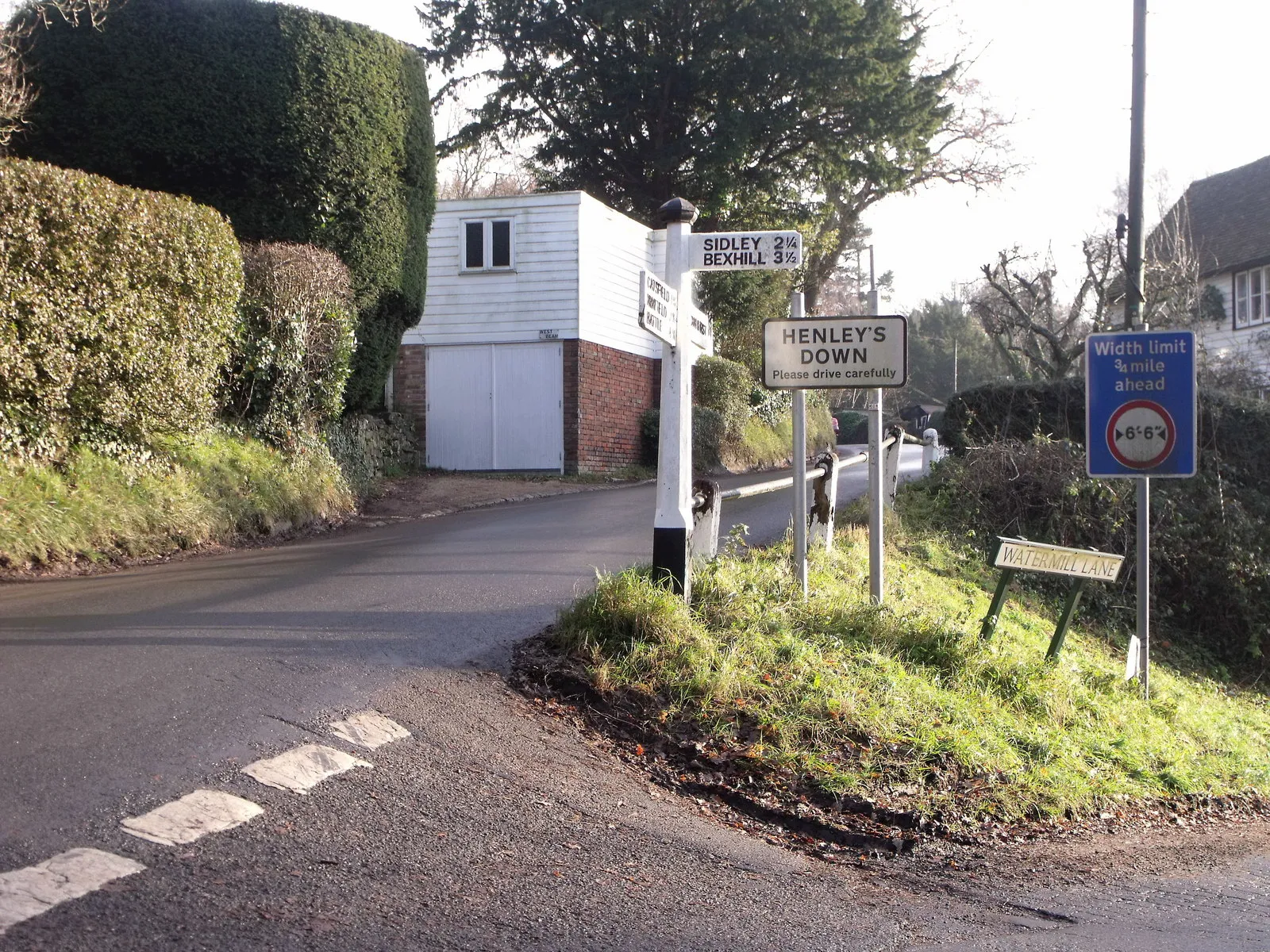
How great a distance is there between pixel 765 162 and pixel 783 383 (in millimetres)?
24830

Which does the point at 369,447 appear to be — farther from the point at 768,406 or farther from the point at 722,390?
the point at 768,406

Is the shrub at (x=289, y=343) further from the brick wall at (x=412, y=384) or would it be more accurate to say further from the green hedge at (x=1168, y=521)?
the green hedge at (x=1168, y=521)

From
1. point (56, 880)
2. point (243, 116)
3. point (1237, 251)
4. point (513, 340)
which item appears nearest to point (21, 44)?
point (243, 116)

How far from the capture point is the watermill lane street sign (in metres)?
6.90

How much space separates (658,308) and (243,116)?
10027mm

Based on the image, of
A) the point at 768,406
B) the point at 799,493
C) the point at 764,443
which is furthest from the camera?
the point at 768,406

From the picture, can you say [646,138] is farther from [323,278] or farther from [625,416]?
[323,278]

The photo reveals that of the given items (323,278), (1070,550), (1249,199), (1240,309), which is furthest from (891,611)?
(1249,199)

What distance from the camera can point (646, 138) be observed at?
3195 centimetres

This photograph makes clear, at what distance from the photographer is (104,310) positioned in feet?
34.7

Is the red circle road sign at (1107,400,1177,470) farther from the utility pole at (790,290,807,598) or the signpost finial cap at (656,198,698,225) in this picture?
the signpost finial cap at (656,198,698,225)

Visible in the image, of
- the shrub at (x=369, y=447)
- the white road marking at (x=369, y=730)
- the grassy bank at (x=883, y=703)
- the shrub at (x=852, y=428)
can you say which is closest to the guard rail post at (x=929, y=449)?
the shrub at (x=369, y=447)

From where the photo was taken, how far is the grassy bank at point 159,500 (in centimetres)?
959

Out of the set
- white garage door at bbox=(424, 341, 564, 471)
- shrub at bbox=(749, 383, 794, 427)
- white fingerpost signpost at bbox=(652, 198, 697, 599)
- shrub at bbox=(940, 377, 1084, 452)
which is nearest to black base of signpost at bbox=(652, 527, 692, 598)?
white fingerpost signpost at bbox=(652, 198, 697, 599)
